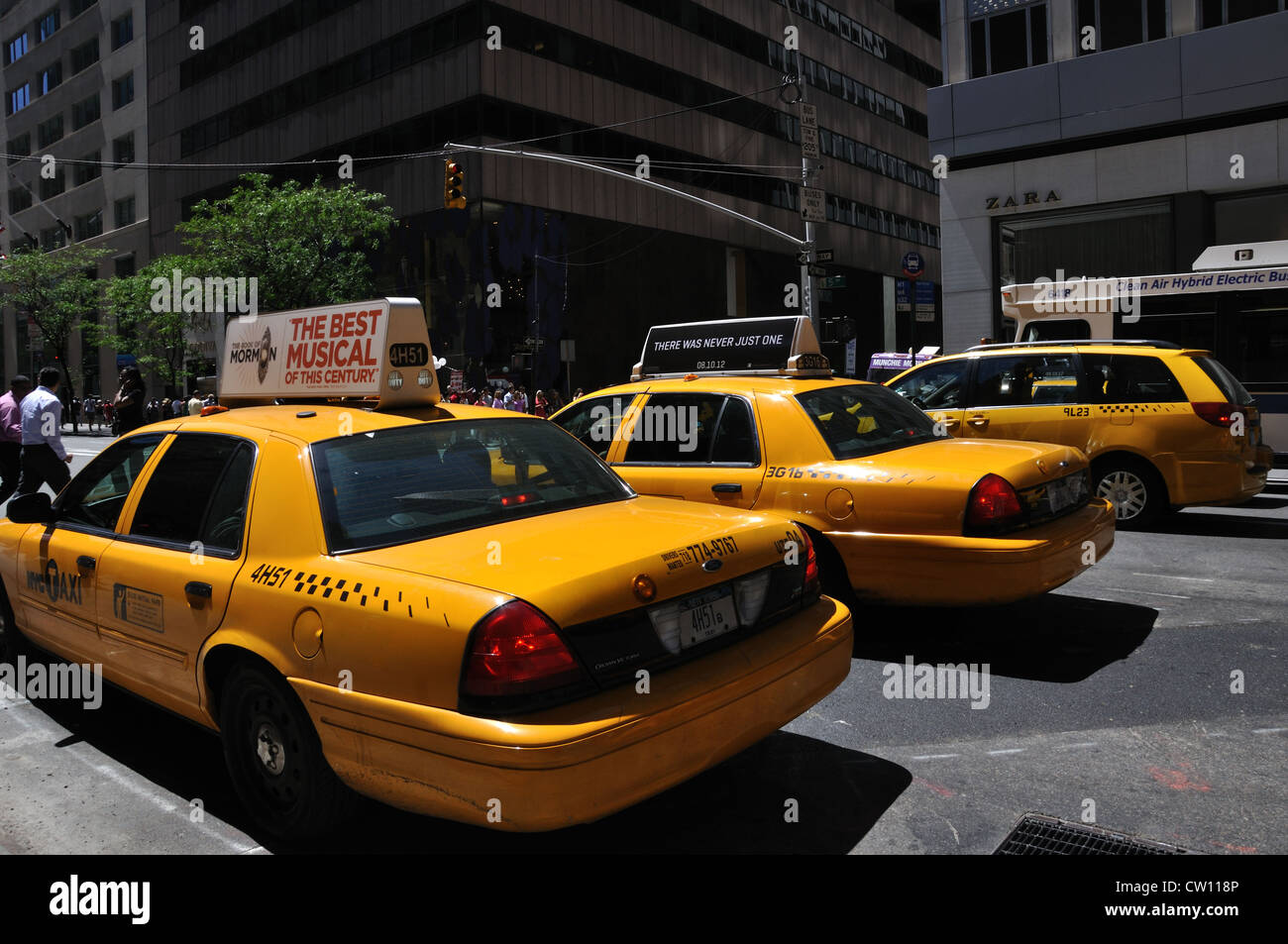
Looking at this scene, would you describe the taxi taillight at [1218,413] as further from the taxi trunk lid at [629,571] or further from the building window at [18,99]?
the building window at [18,99]

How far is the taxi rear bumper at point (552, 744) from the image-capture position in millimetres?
2725

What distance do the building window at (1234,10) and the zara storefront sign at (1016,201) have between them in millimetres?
4440

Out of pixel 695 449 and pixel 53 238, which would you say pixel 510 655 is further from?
pixel 53 238

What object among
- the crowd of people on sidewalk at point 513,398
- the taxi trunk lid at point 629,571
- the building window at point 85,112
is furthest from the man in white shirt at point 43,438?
the building window at point 85,112

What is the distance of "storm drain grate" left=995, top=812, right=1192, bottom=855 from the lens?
3193mm

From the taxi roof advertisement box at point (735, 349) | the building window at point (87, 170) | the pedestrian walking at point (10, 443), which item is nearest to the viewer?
the taxi roof advertisement box at point (735, 349)

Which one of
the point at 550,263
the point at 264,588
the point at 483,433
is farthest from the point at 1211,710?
the point at 550,263

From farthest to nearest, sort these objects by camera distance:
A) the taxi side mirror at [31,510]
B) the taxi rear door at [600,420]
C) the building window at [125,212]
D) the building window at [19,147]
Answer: the building window at [19,147] < the building window at [125,212] < the taxi rear door at [600,420] < the taxi side mirror at [31,510]

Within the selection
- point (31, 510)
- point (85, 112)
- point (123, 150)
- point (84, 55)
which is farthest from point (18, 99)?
point (31, 510)

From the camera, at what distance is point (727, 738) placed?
320 cm

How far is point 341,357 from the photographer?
440 cm

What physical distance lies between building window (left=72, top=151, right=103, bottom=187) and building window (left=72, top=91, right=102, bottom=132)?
77.0 inches

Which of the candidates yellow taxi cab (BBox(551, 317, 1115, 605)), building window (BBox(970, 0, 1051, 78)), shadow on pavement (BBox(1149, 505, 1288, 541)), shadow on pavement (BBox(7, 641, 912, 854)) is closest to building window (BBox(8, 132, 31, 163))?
building window (BBox(970, 0, 1051, 78))
